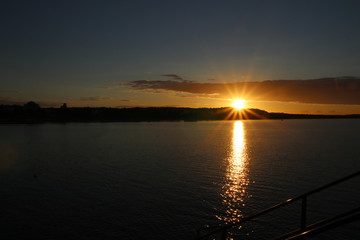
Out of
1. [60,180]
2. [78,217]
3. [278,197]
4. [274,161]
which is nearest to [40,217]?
[78,217]

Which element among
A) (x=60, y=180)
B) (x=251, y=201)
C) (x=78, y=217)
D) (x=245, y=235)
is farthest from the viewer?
(x=60, y=180)

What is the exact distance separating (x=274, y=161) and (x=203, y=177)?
18055 millimetres

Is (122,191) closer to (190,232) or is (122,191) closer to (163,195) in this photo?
(163,195)

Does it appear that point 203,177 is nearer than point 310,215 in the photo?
No

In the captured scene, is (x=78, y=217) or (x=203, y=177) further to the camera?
(x=203, y=177)

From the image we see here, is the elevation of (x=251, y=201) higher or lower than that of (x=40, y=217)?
higher

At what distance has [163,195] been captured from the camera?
24.6 meters

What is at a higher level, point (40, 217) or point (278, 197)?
point (278, 197)

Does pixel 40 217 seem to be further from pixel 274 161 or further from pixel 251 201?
pixel 274 161

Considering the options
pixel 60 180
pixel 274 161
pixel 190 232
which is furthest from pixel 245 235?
pixel 274 161

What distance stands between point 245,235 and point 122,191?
45.4 feet

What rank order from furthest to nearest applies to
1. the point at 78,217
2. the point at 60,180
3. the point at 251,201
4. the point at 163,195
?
1. the point at 60,180
2. the point at 163,195
3. the point at 251,201
4. the point at 78,217

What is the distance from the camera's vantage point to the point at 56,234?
1698cm

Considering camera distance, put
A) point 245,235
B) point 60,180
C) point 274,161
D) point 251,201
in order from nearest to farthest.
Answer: point 245,235 → point 251,201 → point 60,180 → point 274,161
